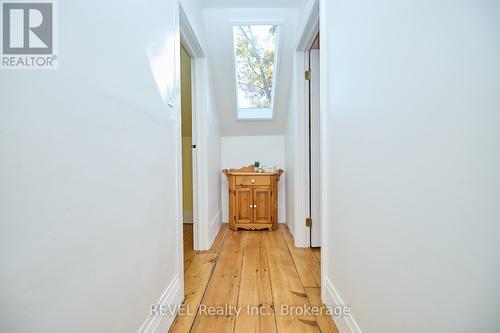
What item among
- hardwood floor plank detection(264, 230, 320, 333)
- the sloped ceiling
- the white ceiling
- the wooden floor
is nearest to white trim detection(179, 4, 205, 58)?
the sloped ceiling

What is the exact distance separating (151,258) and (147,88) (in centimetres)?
79

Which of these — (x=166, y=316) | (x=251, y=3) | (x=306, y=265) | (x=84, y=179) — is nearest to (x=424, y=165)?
(x=84, y=179)

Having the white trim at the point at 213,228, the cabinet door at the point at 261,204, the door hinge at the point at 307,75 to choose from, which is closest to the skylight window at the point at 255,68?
the door hinge at the point at 307,75

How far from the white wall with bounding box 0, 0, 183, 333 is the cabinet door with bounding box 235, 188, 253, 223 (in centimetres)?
208

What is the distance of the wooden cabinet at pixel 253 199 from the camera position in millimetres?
3340

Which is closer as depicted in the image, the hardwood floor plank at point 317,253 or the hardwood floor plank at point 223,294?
the hardwood floor plank at point 223,294

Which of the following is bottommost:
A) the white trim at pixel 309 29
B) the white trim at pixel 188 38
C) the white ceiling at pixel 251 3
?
the white trim at pixel 188 38

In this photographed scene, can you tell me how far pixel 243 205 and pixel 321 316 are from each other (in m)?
1.97

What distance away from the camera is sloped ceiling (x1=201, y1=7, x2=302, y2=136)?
2.57 meters

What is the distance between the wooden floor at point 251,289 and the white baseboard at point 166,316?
0.07 m

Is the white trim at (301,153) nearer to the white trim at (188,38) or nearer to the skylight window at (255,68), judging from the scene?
the skylight window at (255,68)

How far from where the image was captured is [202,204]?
102 inches

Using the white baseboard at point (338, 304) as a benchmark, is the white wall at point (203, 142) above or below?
above

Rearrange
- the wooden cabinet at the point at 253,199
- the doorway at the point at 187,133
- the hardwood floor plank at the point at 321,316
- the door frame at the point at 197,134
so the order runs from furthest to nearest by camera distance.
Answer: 1. the wooden cabinet at the point at 253,199
2. the doorway at the point at 187,133
3. the door frame at the point at 197,134
4. the hardwood floor plank at the point at 321,316
